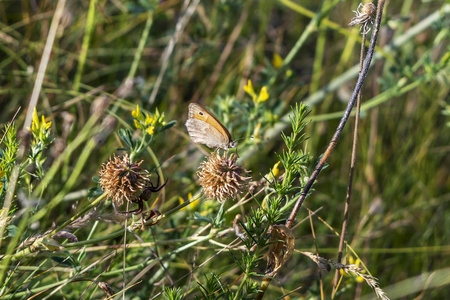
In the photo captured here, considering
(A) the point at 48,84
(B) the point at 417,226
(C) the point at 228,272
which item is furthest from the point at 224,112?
(B) the point at 417,226

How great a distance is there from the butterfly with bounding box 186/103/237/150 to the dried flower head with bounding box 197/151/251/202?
0.57ft

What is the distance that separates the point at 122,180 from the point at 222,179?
0.86 ft

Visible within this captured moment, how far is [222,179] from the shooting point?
1187 mm

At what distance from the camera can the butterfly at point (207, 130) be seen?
1376mm

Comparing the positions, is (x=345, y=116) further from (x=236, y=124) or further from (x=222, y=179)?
(x=236, y=124)

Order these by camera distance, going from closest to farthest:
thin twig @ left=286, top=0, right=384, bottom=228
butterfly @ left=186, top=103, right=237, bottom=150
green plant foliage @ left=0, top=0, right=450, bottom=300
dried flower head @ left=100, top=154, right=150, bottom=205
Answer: thin twig @ left=286, top=0, right=384, bottom=228 → dried flower head @ left=100, top=154, right=150, bottom=205 → butterfly @ left=186, top=103, right=237, bottom=150 → green plant foliage @ left=0, top=0, right=450, bottom=300

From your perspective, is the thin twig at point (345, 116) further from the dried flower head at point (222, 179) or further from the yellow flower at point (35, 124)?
the yellow flower at point (35, 124)

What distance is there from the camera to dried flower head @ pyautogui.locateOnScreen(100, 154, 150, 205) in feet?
3.85

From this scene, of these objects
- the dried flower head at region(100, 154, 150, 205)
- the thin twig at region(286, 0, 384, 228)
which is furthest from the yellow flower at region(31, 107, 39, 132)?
the thin twig at region(286, 0, 384, 228)

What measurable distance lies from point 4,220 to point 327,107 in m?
2.17

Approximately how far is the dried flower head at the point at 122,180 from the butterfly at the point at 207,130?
281 mm

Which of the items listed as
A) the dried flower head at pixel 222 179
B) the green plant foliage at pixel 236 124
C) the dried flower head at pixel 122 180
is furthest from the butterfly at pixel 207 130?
the dried flower head at pixel 122 180

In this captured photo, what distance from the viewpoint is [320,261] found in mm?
1157

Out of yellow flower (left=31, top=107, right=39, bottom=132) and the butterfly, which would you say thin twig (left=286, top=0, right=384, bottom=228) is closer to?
the butterfly
